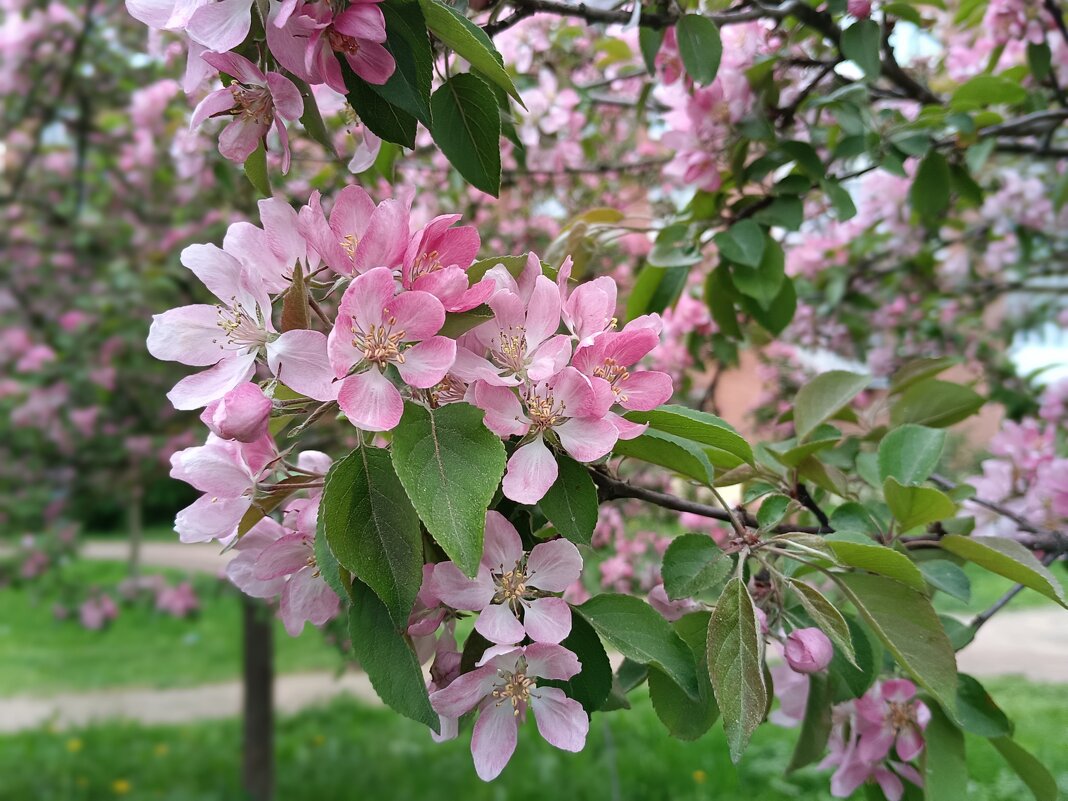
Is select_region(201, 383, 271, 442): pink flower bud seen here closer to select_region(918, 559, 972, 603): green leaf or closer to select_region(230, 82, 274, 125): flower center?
select_region(230, 82, 274, 125): flower center

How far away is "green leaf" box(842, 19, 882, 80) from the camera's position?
1160 mm

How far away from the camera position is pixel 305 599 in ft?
2.16

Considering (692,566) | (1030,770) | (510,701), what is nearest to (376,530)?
(510,701)

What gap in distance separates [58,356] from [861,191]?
294 centimetres

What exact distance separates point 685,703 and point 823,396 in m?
0.45

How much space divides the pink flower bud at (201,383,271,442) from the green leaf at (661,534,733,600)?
34 cm

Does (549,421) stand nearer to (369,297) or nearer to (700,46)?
(369,297)

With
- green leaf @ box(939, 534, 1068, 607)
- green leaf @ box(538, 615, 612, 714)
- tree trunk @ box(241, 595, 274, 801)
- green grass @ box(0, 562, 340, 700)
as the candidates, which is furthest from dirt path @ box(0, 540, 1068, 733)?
green leaf @ box(538, 615, 612, 714)

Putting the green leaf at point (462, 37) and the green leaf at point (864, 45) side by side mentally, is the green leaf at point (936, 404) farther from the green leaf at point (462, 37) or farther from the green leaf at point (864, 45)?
the green leaf at point (462, 37)

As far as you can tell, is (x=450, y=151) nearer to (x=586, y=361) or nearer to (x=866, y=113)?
(x=586, y=361)

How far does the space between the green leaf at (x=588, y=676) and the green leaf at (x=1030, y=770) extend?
484 millimetres

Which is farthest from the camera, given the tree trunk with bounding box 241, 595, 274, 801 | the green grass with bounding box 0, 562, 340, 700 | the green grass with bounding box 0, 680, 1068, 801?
the green grass with bounding box 0, 562, 340, 700

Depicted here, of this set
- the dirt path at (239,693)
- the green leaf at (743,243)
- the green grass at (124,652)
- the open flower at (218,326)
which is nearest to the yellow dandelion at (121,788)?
the dirt path at (239,693)

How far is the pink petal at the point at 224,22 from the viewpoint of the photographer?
0.55 m
